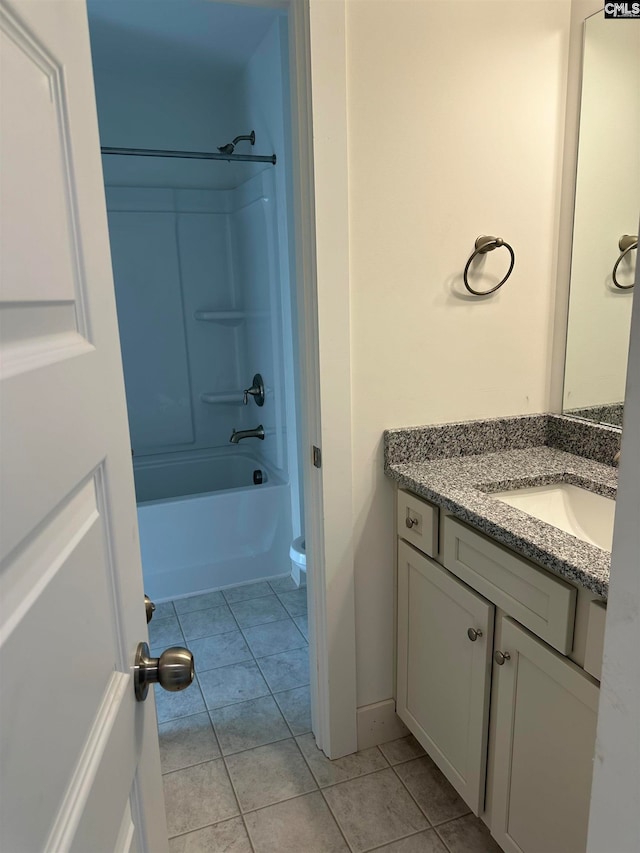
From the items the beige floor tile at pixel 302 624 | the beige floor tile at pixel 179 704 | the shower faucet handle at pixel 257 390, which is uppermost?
the shower faucet handle at pixel 257 390

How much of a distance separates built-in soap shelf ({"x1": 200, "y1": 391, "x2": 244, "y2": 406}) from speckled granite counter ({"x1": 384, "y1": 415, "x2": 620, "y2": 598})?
198 cm

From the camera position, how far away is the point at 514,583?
122cm

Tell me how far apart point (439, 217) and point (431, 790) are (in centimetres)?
158

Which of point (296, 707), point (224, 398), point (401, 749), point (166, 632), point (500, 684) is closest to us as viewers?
point (500, 684)

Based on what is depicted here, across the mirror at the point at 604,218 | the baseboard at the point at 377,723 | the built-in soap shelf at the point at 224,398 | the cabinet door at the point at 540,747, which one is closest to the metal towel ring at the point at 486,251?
the mirror at the point at 604,218

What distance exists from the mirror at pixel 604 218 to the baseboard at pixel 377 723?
3.50 ft

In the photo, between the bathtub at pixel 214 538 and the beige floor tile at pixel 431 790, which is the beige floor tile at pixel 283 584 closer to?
the bathtub at pixel 214 538

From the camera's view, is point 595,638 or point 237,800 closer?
point 595,638

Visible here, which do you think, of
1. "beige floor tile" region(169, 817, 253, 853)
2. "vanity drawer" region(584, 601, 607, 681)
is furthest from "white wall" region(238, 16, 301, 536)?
"vanity drawer" region(584, 601, 607, 681)

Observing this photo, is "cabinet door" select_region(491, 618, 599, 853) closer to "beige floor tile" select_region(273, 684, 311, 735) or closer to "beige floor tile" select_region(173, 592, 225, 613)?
"beige floor tile" select_region(273, 684, 311, 735)

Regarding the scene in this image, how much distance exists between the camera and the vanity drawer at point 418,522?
1.48 metres

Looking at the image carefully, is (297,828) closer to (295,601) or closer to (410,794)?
(410,794)

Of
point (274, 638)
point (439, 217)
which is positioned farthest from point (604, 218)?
point (274, 638)

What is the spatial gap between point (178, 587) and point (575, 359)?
194 cm
